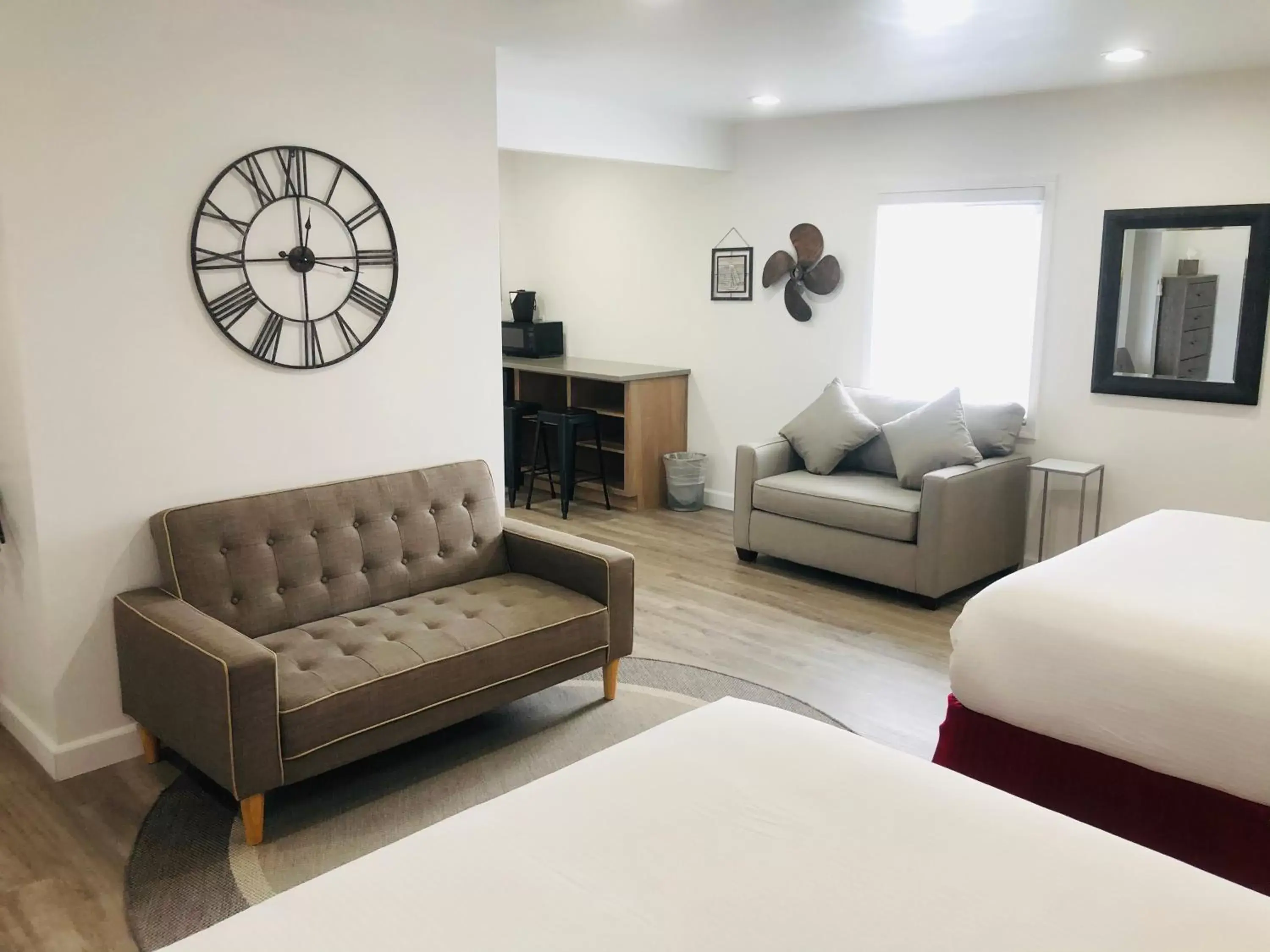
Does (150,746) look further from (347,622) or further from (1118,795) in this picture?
(1118,795)

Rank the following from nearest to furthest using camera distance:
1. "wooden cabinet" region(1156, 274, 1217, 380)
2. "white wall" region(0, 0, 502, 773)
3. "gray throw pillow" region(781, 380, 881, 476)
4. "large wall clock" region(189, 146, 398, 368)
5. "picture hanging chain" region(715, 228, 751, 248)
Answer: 1. "white wall" region(0, 0, 502, 773)
2. "large wall clock" region(189, 146, 398, 368)
3. "wooden cabinet" region(1156, 274, 1217, 380)
4. "gray throw pillow" region(781, 380, 881, 476)
5. "picture hanging chain" region(715, 228, 751, 248)

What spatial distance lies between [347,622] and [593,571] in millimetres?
834

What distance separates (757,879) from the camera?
1.50m

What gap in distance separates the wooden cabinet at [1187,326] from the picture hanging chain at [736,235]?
2431 millimetres

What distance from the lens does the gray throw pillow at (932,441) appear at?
4.79 metres

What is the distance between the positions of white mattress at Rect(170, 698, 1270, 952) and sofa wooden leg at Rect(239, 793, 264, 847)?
4.18 feet

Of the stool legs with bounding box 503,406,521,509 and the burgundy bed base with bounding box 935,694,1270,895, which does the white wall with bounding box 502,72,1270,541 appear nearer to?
the stool legs with bounding box 503,406,521,509

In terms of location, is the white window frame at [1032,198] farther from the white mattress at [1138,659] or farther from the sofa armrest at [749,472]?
the white mattress at [1138,659]

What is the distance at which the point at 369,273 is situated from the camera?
3.65 m

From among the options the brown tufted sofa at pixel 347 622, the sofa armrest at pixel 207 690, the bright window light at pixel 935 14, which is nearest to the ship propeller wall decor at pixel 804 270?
the bright window light at pixel 935 14

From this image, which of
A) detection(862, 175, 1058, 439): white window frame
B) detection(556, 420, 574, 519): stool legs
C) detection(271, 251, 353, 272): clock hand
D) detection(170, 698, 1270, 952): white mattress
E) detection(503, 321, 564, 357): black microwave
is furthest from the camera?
detection(503, 321, 564, 357): black microwave

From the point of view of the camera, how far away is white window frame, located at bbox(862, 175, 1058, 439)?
4.93 m

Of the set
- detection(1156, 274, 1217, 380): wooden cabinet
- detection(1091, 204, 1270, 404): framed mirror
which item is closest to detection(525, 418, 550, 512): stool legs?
detection(1091, 204, 1270, 404): framed mirror

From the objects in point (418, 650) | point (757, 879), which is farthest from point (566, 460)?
point (757, 879)
